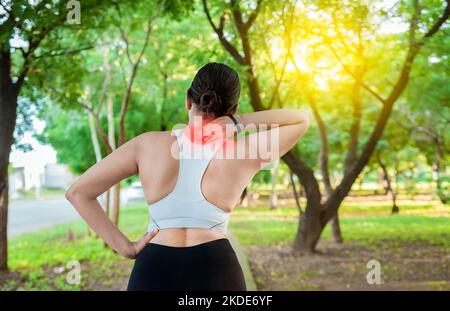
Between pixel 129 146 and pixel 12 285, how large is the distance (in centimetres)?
841

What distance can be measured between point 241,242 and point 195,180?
558 inches

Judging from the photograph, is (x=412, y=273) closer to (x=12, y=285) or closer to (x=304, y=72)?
(x=304, y=72)

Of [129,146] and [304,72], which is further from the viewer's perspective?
[304,72]

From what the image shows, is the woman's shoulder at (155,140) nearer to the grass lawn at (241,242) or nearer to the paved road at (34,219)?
the grass lawn at (241,242)

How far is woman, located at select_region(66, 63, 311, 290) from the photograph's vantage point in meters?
1.96

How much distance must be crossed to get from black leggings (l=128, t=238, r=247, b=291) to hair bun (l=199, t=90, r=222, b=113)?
1.61 feet

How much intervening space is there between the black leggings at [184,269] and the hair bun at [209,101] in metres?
0.49

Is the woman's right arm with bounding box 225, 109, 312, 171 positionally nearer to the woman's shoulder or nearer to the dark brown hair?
the dark brown hair

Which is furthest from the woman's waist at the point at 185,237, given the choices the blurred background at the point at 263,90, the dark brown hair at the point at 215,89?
the blurred background at the point at 263,90

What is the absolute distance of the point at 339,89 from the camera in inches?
618

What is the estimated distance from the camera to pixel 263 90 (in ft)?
42.8

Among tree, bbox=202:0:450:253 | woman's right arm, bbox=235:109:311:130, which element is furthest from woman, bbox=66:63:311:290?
tree, bbox=202:0:450:253
